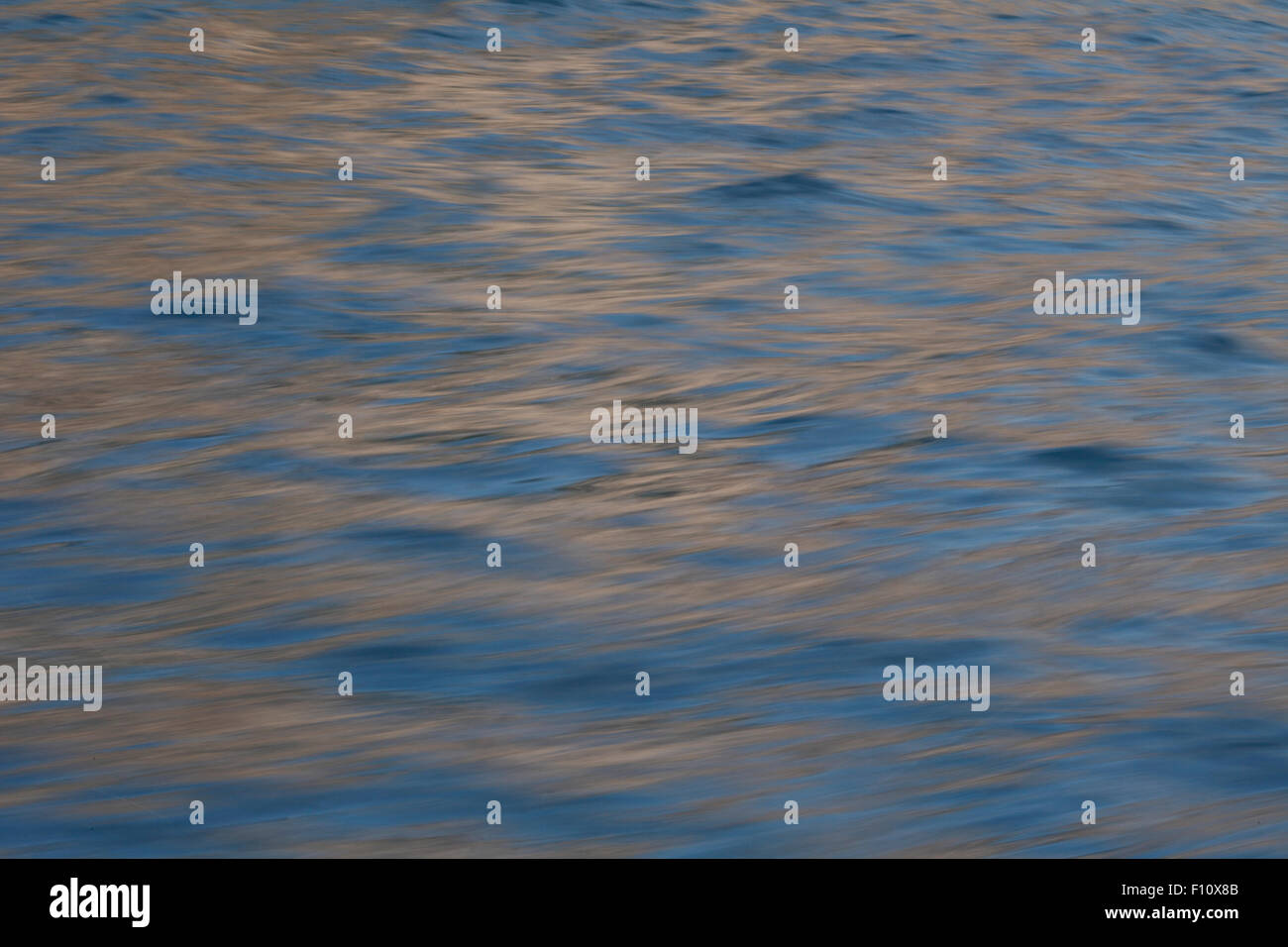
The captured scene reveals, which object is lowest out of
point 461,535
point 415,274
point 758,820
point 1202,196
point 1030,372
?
point 758,820

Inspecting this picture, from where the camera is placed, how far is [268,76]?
8.05 meters

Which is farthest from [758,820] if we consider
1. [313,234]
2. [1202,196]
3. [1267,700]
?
[1202,196]

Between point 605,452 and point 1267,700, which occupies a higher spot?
point 605,452

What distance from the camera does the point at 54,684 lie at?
288 cm

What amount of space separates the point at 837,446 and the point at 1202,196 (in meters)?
3.33

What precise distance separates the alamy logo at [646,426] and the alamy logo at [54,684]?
4.68 feet

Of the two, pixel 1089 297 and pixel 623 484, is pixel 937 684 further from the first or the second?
pixel 1089 297

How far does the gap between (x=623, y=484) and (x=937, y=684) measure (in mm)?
988

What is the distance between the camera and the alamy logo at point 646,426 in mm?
4008

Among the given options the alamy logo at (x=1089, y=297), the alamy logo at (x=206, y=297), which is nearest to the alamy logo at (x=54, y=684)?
the alamy logo at (x=206, y=297)

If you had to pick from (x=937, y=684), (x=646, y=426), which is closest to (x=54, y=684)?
(x=937, y=684)

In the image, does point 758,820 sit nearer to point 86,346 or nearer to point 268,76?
point 86,346
